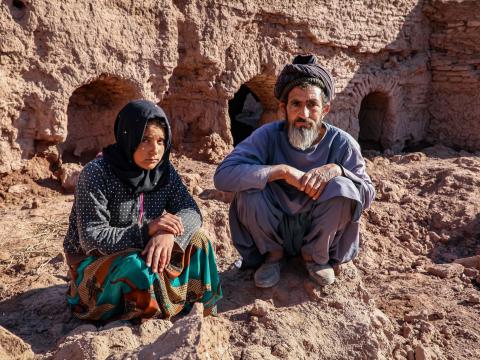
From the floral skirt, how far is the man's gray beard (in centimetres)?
82

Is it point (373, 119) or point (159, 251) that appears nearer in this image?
point (159, 251)

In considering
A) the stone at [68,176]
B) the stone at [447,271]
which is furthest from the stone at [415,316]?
the stone at [68,176]

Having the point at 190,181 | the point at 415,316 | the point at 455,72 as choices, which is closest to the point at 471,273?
the point at 415,316

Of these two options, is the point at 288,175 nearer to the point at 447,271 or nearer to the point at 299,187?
the point at 299,187

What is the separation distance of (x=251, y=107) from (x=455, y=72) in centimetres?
432

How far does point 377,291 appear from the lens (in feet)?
13.1

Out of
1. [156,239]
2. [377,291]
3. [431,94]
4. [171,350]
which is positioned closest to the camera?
[171,350]

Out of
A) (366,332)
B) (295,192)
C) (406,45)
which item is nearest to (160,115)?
(295,192)

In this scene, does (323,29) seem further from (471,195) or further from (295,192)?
(295,192)

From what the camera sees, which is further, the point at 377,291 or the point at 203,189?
the point at 203,189

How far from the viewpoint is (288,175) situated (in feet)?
9.95

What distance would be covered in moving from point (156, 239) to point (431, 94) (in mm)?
8085

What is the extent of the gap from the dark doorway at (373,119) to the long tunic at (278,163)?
20.7 feet

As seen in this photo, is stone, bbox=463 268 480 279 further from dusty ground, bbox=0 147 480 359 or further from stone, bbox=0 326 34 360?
stone, bbox=0 326 34 360
